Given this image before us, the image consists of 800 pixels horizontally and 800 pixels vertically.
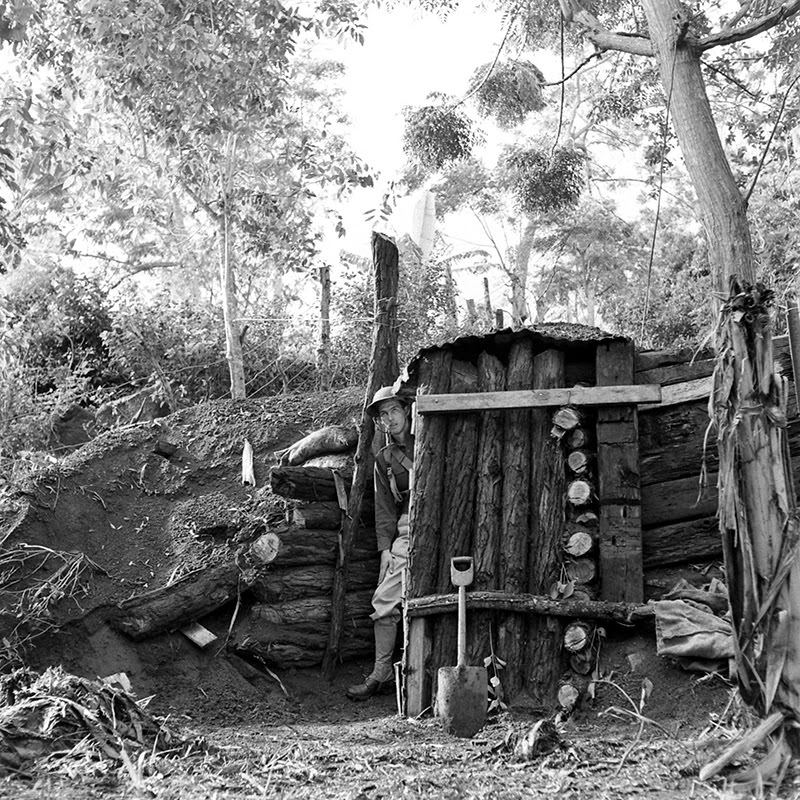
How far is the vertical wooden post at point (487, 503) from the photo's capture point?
20.9 ft

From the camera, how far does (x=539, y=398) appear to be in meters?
6.73

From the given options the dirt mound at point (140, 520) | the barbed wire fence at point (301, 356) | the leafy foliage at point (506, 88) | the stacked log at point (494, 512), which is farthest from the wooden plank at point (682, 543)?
the leafy foliage at point (506, 88)

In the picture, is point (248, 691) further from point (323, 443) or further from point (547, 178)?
point (547, 178)

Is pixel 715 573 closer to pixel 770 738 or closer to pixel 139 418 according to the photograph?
pixel 770 738

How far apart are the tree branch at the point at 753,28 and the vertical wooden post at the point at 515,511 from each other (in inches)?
122

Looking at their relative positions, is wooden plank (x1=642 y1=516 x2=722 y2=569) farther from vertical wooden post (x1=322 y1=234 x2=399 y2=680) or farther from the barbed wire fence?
the barbed wire fence

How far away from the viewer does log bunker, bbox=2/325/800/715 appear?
641 centimetres

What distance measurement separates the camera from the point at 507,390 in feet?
22.8

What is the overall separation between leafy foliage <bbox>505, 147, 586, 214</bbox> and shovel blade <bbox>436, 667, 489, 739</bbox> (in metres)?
6.55

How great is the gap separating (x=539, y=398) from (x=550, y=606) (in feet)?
4.76

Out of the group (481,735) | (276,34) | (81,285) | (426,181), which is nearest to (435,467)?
(481,735)

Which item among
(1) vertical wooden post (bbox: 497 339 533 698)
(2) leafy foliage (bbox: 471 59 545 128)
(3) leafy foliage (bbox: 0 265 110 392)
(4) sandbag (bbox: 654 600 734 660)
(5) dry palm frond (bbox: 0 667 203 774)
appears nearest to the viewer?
(5) dry palm frond (bbox: 0 667 203 774)

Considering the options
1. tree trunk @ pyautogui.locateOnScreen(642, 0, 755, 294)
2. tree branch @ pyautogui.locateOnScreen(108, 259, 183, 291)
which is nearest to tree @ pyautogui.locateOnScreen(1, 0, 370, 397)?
tree trunk @ pyautogui.locateOnScreen(642, 0, 755, 294)

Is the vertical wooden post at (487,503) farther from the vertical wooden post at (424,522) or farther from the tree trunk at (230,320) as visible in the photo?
the tree trunk at (230,320)
